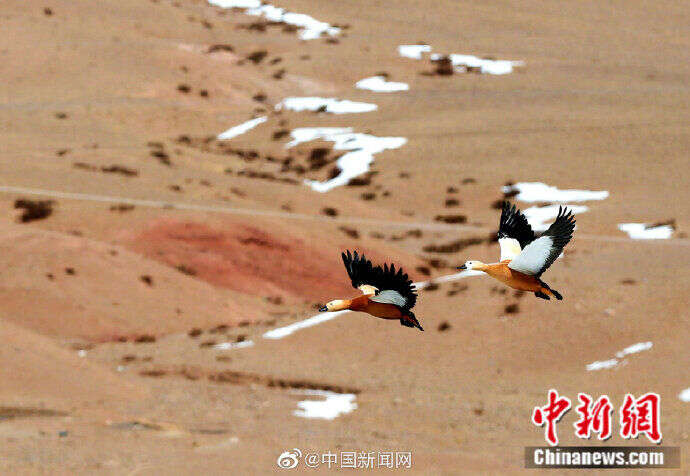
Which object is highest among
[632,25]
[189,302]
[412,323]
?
[412,323]

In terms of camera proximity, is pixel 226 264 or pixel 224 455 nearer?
pixel 224 455

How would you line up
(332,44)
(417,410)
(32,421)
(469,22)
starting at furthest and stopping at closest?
1. (469,22)
2. (332,44)
3. (417,410)
4. (32,421)

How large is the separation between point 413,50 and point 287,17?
2064cm

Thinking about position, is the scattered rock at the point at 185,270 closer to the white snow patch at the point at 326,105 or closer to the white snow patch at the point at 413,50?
the white snow patch at the point at 326,105

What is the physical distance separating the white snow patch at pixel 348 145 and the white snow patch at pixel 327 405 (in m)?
47.4

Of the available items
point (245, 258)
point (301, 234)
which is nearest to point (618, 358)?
point (245, 258)

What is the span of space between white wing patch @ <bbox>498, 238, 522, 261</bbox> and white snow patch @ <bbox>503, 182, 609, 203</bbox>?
219 ft

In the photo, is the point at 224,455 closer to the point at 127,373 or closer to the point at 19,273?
the point at 127,373

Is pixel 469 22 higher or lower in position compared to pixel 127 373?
lower

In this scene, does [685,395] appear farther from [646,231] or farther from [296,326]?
[646,231]

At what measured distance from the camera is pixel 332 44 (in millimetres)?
130750

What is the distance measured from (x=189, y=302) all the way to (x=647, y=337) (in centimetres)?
2106

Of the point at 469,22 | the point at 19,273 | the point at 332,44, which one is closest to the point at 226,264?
the point at 19,273

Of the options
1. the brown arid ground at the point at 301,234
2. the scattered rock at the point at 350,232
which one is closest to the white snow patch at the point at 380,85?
the brown arid ground at the point at 301,234
